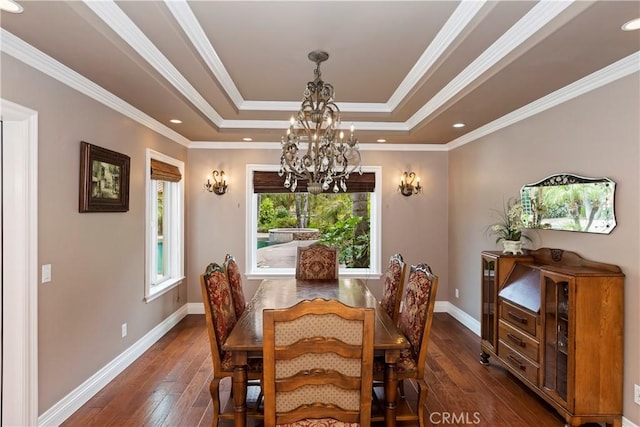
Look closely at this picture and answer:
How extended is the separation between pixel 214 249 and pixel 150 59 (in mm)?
3104

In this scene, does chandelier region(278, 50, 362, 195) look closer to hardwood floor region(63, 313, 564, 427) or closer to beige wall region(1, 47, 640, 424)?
beige wall region(1, 47, 640, 424)

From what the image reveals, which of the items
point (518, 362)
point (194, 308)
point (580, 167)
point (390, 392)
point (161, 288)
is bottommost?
point (194, 308)

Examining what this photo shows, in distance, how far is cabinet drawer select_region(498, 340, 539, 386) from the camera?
111 inches

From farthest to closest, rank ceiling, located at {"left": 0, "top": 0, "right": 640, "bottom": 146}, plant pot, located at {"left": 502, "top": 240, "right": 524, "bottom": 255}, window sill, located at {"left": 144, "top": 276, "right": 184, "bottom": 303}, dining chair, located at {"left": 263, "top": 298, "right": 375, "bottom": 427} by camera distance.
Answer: window sill, located at {"left": 144, "top": 276, "right": 184, "bottom": 303} → plant pot, located at {"left": 502, "top": 240, "right": 524, "bottom": 255} → ceiling, located at {"left": 0, "top": 0, "right": 640, "bottom": 146} → dining chair, located at {"left": 263, "top": 298, "right": 375, "bottom": 427}

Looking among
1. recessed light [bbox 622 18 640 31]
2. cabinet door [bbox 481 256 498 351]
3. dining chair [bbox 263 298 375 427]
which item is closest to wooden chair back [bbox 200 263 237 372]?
dining chair [bbox 263 298 375 427]

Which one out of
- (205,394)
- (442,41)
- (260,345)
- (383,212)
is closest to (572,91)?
(442,41)

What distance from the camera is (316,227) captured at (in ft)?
18.4

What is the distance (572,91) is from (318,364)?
2.86 metres

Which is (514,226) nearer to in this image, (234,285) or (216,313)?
(234,285)

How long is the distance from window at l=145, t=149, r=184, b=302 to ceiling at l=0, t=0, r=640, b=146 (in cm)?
63

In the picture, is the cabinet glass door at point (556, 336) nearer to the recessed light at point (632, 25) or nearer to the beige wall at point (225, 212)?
the beige wall at point (225, 212)

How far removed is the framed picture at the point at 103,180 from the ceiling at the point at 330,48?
49 centimetres

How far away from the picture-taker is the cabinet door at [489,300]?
3.40 metres

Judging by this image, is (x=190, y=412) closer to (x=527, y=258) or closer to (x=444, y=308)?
(x=527, y=258)
